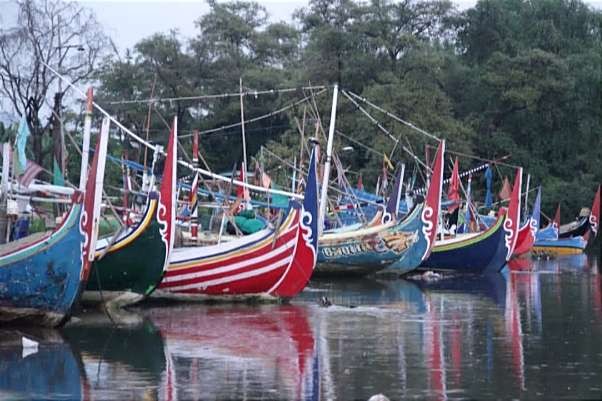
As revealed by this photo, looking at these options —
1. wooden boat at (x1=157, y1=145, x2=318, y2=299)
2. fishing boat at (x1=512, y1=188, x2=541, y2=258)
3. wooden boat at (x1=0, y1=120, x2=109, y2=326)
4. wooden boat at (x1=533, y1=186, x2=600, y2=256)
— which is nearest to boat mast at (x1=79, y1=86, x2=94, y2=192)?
wooden boat at (x1=0, y1=120, x2=109, y2=326)

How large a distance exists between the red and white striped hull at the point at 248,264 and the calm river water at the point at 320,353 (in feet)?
1.25

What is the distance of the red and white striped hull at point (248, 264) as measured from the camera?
21391 mm

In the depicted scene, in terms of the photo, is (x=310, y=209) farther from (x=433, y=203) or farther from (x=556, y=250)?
(x=556, y=250)

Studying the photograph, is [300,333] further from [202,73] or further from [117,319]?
[202,73]

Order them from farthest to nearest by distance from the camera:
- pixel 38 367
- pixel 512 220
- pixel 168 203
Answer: pixel 512 220 → pixel 168 203 → pixel 38 367

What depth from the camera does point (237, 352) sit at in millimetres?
16125

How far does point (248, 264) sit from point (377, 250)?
8.14m

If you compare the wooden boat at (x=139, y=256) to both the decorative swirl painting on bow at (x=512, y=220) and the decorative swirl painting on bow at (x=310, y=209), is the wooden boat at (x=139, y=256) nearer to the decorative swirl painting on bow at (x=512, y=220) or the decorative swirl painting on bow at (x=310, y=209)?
the decorative swirl painting on bow at (x=310, y=209)

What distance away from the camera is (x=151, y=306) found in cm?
2145

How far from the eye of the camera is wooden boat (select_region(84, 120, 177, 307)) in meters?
19.8

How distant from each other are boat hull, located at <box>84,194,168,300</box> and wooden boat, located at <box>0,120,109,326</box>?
213 cm

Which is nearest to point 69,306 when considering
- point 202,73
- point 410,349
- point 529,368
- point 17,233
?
point 17,233

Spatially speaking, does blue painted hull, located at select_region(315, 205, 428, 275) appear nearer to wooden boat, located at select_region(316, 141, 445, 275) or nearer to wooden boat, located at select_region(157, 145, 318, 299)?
wooden boat, located at select_region(316, 141, 445, 275)

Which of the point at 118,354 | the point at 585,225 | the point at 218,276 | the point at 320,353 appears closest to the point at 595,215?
the point at 585,225
